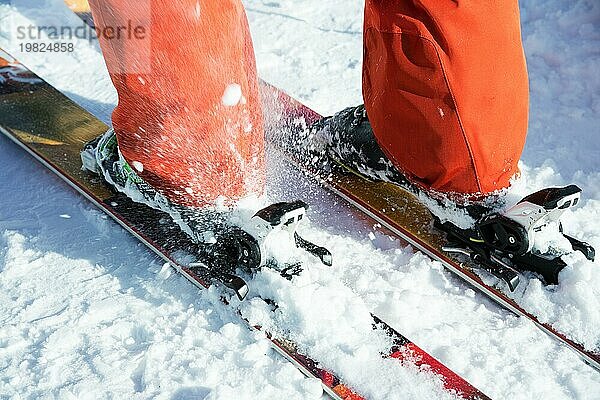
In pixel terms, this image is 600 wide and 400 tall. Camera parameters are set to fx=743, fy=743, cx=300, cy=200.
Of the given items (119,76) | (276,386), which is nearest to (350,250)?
(276,386)

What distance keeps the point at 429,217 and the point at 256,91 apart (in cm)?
68

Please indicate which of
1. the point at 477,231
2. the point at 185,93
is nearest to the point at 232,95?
the point at 185,93

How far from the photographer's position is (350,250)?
1978mm

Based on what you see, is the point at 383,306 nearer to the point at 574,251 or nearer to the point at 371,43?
the point at 574,251

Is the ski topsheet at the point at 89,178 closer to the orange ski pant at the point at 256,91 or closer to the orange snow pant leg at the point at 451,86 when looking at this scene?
the orange ski pant at the point at 256,91

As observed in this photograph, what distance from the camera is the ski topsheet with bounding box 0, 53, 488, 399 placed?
1590 mm

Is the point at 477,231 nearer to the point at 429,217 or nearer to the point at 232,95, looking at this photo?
the point at 429,217

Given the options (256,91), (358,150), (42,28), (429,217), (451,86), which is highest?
(451,86)

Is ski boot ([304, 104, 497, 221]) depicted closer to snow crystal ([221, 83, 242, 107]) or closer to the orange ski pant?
the orange ski pant

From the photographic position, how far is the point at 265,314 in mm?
1683

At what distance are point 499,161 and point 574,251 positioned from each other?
0.32 metres

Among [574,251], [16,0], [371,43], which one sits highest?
[371,43]

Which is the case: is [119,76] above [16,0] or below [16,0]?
above

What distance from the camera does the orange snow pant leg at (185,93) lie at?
1.47 meters
